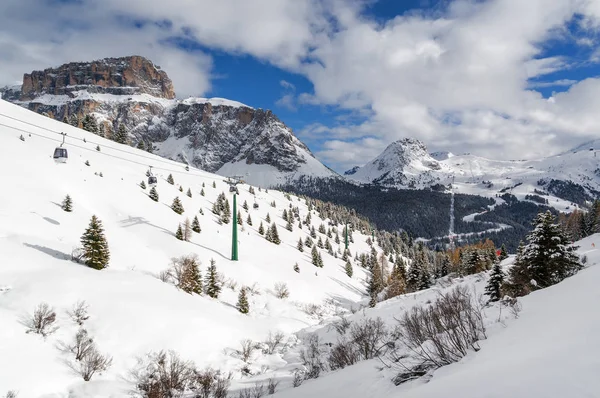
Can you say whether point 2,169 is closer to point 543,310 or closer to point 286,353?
point 286,353

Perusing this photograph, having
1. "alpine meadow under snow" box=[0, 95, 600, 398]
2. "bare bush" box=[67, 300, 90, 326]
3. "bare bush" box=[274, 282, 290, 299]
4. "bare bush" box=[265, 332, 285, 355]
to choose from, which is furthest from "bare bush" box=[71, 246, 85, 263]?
"bare bush" box=[274, 282, 290, 299]

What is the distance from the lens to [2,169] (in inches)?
1176

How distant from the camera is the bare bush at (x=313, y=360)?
50.6 ft

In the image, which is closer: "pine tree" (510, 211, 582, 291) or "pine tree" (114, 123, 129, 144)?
"pine tree" (510, 211, 582, 291)

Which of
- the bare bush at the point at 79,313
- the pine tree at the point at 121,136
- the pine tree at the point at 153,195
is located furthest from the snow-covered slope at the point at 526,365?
the pine tree at the point at 121,136

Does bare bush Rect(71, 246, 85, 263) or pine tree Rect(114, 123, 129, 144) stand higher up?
pine tree Rect(114, 123, 129, 144)

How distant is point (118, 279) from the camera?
22.2 meters

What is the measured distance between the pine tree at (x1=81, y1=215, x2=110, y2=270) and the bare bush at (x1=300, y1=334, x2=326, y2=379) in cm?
1620

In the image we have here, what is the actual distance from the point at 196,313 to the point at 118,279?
6.10 m

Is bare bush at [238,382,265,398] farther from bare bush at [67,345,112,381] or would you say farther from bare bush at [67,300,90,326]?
bare bush at [67,300,90,326]

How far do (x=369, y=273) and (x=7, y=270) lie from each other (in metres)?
68.8

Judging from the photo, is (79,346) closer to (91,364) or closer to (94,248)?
Result: (91,364)

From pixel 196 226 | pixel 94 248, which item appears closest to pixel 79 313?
pixel 94 248

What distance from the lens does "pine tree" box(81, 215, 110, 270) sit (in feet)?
74.0
